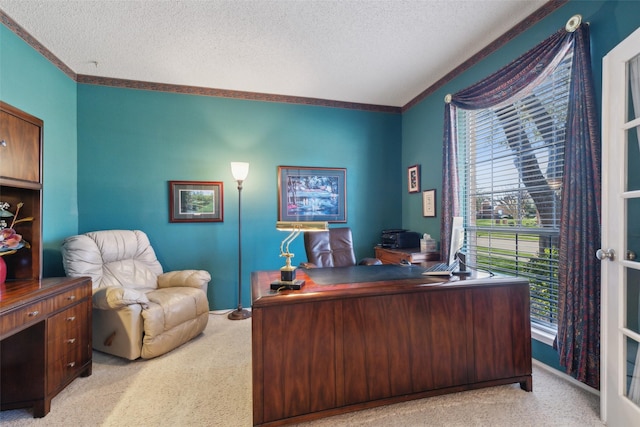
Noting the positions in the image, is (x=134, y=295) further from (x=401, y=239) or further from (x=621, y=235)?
(x=621, y=235)

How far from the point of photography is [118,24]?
7.47ft

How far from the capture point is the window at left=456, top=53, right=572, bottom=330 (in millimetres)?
2111

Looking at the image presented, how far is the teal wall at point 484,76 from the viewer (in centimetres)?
170

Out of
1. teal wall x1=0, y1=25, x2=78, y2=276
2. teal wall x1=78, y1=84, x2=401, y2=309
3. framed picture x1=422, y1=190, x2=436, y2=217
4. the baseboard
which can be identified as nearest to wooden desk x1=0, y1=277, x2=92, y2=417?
teal wall x1=0, y1=25, x2=78, y2=276

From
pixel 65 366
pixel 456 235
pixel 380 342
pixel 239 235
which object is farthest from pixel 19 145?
pixel 456 235

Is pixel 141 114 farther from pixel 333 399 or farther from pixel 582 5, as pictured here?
pixel 582 5

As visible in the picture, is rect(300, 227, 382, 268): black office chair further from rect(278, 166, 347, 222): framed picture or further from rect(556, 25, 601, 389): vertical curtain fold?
rect(556, 25, 601, 389): vertical curtain fold

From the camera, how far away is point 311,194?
12.3 ft

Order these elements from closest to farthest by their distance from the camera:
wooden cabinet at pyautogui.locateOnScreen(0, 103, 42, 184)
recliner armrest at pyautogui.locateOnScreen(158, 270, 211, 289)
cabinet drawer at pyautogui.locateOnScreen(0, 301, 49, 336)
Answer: cabinet drawer at pyautogui.locateOnScreen(0, 301, 49, 336)
wooden cabinet at pyautogui.locateOnScreen(0, 103, 42, 184)
recliner armrest at pyautogui.locateOnScreen(158, 270, 211, 289)

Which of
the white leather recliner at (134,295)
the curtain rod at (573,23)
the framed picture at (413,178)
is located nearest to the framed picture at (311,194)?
the framed picture at (413,178)

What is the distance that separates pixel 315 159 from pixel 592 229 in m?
2.83

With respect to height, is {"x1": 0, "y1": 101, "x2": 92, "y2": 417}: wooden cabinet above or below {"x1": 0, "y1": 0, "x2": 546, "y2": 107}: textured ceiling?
below

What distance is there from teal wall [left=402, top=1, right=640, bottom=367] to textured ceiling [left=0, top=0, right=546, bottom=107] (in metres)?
0.19

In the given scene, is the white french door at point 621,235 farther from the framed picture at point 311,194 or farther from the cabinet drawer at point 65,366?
the cabinet drawer at point 65,366
